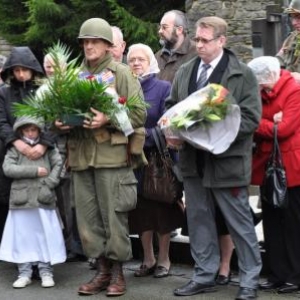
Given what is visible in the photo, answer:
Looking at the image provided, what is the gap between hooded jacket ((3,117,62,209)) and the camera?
6684mm

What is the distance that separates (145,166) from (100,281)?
976 mm

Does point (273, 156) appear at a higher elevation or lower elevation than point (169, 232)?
higher

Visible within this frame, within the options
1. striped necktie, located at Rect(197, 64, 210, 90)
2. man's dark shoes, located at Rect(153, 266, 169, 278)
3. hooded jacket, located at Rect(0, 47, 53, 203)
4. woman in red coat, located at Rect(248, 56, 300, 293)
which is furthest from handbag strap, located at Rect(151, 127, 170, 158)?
man's dark shoes, located at Rect(153, 266, 169, 278)

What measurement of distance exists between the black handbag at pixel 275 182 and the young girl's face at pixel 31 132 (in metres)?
1.96

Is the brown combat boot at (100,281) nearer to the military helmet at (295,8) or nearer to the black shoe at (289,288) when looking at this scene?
the black shoe at (289,288)

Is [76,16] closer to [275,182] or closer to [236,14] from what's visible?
[236,14]

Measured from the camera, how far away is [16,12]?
2384 centimetres

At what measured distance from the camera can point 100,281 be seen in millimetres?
A: 6406

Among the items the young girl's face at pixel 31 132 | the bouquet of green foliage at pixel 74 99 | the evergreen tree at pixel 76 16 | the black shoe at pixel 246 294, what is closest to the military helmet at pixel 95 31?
the bouquet of green foliage at pixel 74 99

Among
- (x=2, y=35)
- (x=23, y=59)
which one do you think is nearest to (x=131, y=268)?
(x=23, y=59)

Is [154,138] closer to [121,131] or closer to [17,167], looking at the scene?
[121,131]

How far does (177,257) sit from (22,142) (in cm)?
168

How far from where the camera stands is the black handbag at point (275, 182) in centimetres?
591

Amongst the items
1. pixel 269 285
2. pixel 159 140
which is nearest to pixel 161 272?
pixel 269 285
